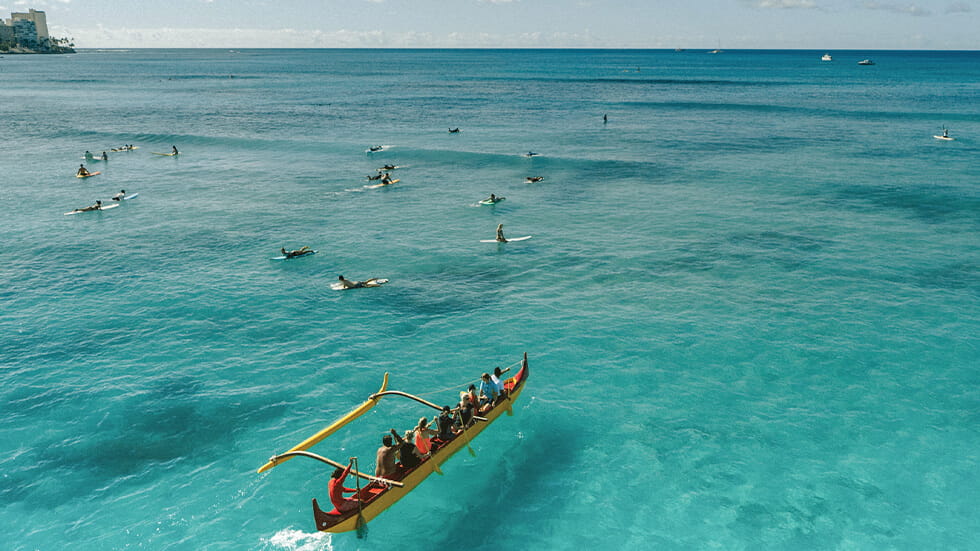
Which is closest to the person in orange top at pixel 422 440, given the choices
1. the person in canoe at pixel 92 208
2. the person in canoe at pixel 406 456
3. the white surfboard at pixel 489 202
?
the person in canoe at pixel 406 456

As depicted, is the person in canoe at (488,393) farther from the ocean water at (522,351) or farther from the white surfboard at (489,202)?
the white surfboard at (489,202)

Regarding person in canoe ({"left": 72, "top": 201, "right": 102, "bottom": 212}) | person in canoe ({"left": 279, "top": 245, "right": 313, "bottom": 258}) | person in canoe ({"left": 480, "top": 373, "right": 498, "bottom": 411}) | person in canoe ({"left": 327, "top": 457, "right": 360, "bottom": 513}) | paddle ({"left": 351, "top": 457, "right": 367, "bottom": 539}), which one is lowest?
paddle ({"left": 351, "top": 457, "right": 367, "bottom": 539})

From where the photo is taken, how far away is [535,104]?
479ft

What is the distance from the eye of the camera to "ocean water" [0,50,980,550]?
71.3 feet

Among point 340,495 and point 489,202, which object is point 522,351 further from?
point 489,202

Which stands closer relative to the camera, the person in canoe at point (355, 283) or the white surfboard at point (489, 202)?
the person in canoe at point (355, 283)

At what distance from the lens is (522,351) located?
32.5 metres

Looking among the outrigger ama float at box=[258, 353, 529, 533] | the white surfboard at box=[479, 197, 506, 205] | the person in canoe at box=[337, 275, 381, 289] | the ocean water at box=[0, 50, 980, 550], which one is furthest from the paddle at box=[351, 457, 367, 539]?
the white surfboard at box=[479, 197, 506, 205]

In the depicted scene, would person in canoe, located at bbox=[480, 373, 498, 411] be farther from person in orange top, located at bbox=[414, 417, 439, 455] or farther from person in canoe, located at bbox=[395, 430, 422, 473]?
person in canoe, located at bbox=[395, 430, 422, 473]

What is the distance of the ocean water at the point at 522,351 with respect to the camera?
71.3ft

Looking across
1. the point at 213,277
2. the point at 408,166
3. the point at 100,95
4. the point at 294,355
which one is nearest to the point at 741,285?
the point at 294,355

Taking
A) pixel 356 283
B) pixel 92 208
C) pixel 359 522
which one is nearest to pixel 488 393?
pixel 359 522

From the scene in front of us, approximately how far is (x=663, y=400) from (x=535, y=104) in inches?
4991

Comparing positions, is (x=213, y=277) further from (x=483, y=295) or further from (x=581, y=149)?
(x=581, y=149)
